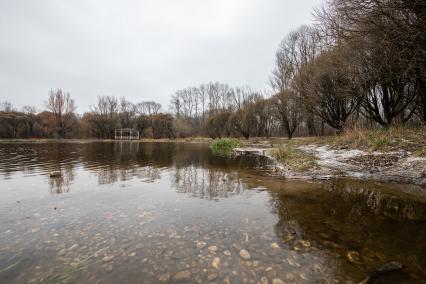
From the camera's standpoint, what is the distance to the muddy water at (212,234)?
2.59 m

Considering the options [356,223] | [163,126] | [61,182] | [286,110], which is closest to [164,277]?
[356,223]

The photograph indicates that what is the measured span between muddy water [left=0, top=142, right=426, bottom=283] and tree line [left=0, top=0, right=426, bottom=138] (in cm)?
474

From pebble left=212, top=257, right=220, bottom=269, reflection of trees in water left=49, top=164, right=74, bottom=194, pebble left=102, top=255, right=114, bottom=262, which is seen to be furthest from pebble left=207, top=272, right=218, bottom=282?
reflection of trees in water left=49, top=164, right=74, bottom=194

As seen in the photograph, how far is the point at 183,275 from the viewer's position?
254 centimetres

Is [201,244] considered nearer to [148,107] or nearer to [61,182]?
[61,182]

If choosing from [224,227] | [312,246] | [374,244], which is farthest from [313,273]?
[224,227]

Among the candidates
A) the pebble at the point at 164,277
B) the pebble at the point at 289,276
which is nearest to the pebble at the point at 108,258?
the pebble at the point at 164,277

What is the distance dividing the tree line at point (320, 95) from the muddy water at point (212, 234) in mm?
4742

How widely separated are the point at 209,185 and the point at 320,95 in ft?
45.9

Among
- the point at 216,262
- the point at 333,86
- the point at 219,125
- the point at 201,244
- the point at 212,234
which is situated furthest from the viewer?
the point at 219,125

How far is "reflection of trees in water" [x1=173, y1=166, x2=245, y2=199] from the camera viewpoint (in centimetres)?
620

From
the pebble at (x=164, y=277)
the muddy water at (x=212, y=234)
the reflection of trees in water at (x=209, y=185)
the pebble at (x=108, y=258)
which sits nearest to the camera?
the pebble at (x=164, y=277)

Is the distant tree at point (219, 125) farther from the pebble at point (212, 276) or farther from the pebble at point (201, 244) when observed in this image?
the pebble at point (212, 276)

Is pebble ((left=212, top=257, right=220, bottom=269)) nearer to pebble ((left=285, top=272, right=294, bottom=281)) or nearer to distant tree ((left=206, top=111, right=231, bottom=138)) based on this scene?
pebble ((left=285, top=272, right=294, bottom=281))
